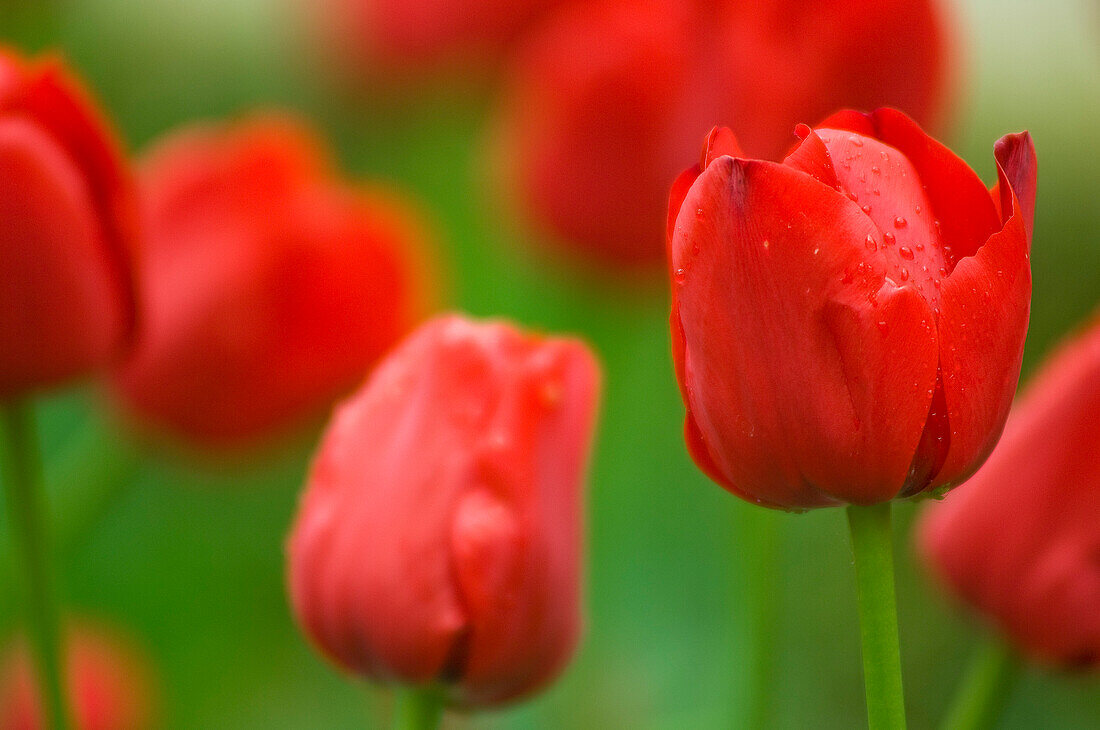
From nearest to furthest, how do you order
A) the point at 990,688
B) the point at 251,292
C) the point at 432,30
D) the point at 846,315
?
the point at 846,315
the point at 990,688
the point at 251,292
the point at 432,30

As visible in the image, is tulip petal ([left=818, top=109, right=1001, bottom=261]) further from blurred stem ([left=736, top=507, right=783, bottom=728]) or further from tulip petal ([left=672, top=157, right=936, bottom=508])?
blurred stem ([left=736, top=507, right=783, bottom=728])

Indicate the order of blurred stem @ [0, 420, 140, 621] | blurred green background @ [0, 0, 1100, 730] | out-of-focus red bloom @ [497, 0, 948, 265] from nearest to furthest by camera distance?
out-of-focus red bloom @ [497, 0, 948, 265]
blurred stem @ [0, 420, 140, 621]
blurred green background @ [0, 0, 1100, 730]

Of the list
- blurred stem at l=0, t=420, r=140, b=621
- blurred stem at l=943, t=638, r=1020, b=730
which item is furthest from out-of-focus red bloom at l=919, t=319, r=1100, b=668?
blurred stem at l=0, t=420, r=140, b=621

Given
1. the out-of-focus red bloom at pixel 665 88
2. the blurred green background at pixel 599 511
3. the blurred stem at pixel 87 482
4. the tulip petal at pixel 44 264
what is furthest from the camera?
the blurred green background at pixel 599 511

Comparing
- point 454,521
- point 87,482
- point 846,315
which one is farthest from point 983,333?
point 87,482

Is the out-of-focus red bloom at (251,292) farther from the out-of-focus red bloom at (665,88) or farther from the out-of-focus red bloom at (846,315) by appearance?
the out-of-focus red bloom at (846,315)

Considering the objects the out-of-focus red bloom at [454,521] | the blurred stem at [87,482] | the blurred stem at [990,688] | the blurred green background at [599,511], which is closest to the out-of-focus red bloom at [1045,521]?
the blurred stem at [990,688]

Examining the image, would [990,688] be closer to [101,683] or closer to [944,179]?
[944,179]
